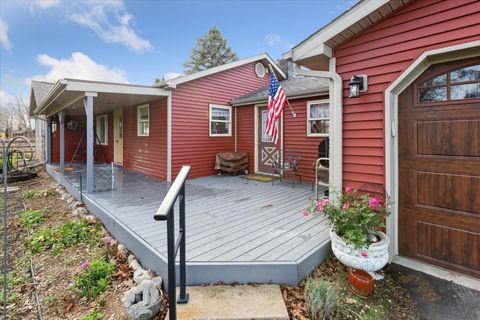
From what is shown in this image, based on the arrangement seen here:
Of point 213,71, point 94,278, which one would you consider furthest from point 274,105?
point 94,278

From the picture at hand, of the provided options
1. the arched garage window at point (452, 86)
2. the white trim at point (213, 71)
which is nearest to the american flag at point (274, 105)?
the white trim at point (213, 71)

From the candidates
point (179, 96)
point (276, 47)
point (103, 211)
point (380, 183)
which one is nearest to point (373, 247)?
point (380, 183)

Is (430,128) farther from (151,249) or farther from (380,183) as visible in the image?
(151,249)

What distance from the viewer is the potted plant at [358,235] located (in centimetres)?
219

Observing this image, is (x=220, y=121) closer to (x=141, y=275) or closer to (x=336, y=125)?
(x=336, y=125)

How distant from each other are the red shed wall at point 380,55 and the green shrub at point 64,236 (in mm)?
3880

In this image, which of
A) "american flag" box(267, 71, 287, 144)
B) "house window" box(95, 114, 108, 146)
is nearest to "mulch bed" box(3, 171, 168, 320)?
"american flag" box(267, 71, 287, 144)

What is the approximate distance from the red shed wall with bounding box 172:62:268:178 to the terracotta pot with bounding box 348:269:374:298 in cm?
534

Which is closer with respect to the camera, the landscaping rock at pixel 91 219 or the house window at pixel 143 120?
the landscaping rock at pixel 91 219

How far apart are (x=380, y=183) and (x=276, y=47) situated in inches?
1133

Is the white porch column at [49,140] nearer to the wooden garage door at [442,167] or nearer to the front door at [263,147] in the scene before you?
the front door at [263,147]

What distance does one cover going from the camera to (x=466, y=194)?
94.6 inches

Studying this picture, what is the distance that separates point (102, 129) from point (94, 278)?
9.98 m

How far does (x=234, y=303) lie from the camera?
1948 millimetres
